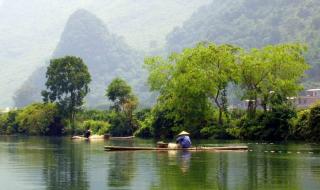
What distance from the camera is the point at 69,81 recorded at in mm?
100562

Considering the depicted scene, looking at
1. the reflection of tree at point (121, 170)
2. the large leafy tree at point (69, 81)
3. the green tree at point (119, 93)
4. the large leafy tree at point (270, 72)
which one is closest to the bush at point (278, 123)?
the large leafy tree at point (270, 72)

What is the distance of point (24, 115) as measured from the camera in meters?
110

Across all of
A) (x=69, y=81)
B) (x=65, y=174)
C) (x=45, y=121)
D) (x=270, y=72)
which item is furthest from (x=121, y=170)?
(x=45, y=121)

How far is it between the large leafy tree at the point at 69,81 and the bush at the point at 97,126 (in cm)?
272

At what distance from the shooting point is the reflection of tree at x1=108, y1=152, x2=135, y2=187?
24.6 meters

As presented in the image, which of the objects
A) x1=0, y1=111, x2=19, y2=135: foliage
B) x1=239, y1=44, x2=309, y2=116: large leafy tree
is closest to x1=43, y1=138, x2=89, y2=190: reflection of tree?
x1=239, y1=44, x2=309, y2=116: large leafy tree

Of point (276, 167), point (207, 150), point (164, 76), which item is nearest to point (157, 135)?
point (164, 76)

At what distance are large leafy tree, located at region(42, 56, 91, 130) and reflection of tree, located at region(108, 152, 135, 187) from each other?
60518mm

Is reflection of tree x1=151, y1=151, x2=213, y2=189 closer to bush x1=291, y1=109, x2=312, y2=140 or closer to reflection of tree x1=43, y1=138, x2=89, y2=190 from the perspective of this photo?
reflection of tree x1=43, y1=138, x2=89, y2=190

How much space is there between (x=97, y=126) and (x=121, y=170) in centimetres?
6796

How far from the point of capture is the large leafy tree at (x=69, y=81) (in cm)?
10025

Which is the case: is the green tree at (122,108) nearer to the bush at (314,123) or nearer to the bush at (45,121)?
the bush at (45,121)

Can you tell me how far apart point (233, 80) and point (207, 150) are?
27259 mm

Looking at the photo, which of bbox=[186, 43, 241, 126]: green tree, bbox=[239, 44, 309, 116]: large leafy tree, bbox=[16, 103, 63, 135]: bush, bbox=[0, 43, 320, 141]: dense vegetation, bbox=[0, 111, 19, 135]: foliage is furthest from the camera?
bbox=[0, 111, 19, 135]: foliage
